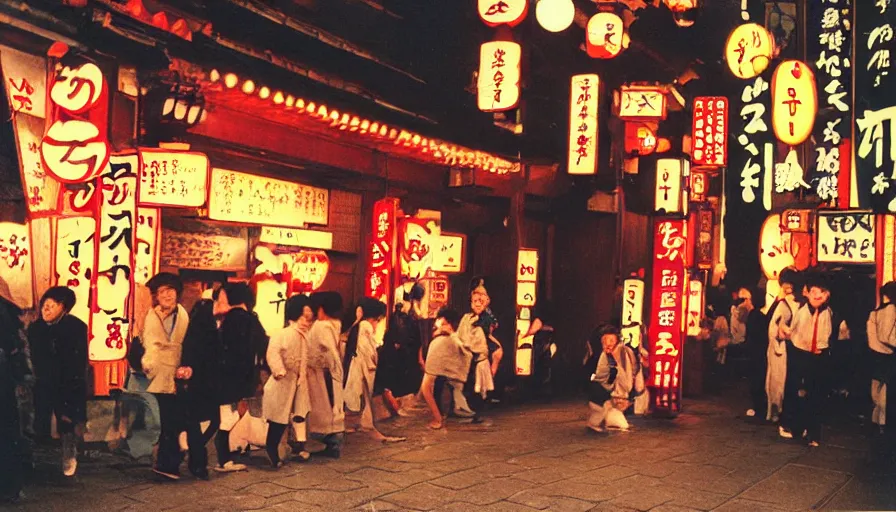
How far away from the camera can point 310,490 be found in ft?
29.7

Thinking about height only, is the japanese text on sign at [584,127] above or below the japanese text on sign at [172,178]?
above

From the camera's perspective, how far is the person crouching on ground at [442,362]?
44.6 feet

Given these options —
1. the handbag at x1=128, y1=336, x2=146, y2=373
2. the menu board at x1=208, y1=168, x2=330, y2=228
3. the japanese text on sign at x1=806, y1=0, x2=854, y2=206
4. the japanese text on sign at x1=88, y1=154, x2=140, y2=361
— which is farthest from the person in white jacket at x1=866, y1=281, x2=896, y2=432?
the japanese text on sign at x1=88, y1=154, x2=140, y2=361

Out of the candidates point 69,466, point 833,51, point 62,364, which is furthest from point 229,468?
point 833,51

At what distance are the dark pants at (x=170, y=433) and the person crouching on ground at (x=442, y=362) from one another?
507 centimetres

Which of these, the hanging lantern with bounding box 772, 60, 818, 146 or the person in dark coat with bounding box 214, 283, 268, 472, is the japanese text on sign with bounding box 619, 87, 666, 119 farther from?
the person in dark coat with bounding box 214, 283, 268, 472

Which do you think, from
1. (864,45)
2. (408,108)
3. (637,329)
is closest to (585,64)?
(408,108)

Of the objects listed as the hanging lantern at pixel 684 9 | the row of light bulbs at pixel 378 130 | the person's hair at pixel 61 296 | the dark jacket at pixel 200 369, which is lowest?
the dark jacket at pixel 200 369

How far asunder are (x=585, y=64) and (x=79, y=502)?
1730cm

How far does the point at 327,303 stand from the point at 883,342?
8.73m

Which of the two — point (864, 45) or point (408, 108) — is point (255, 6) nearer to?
point (408, 108)

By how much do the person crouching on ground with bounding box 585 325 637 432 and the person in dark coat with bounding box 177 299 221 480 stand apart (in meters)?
6.50

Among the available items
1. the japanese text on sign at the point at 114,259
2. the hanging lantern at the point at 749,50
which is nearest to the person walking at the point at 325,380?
the japanese text on sign at the point at 114,259

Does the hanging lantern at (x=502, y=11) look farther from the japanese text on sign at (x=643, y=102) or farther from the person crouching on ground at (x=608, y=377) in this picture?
the person crouching on ground at (x=608, y=377)
